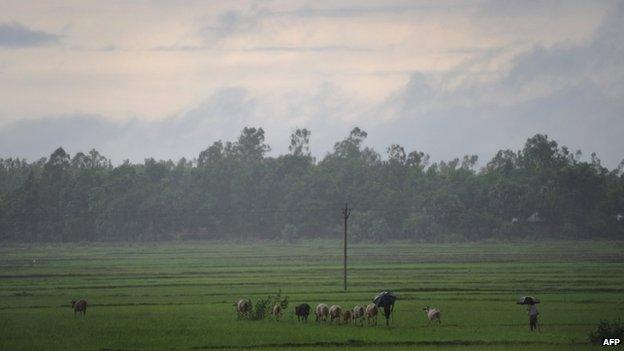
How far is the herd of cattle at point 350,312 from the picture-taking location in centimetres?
3412

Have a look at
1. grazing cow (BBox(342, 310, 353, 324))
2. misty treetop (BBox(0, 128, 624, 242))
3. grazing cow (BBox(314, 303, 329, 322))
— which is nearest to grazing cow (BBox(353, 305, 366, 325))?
grazing cow (BBox(342, 310, 353, 324))

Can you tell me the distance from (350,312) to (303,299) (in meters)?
9.71

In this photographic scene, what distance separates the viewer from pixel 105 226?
432 feet

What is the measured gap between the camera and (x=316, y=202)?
446 ft

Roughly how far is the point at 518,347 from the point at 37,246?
103836 mm

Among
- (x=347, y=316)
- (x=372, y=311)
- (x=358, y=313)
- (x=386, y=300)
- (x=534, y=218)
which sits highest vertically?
(x=534, y=218)

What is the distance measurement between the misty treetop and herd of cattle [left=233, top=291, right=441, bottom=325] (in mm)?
87675

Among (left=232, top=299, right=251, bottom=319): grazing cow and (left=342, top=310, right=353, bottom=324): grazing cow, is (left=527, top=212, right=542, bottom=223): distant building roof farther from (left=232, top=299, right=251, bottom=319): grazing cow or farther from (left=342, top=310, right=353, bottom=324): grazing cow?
(left=342, top=310, right=353, bottom=324): grazing cow

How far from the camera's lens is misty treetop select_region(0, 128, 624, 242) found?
124 meters

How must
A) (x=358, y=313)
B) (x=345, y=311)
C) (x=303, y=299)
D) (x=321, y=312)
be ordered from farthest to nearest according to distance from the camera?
(x=303, y=299)
(x=321, y=312)
(x=345, y=311)
(x=358, y=313)

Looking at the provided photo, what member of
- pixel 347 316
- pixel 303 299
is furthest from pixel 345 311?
pixel 303 299

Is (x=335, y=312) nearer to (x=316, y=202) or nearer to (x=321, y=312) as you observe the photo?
(x=321, y=312)

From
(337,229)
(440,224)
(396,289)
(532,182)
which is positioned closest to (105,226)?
(337,229)

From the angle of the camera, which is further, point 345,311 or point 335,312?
point 345,311
